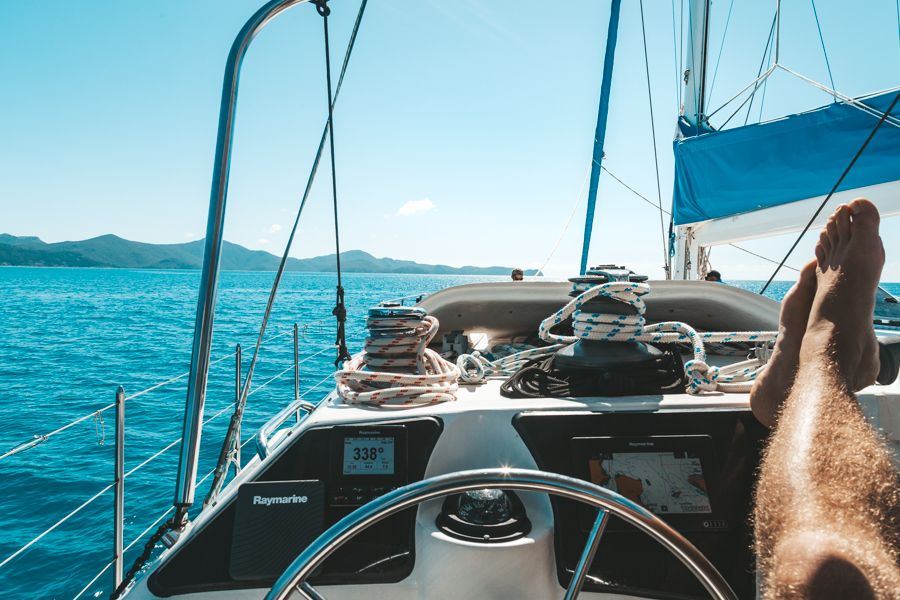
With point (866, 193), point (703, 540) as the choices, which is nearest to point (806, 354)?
point (703, 540)

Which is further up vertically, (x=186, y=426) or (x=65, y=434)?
(x=186, y=426)

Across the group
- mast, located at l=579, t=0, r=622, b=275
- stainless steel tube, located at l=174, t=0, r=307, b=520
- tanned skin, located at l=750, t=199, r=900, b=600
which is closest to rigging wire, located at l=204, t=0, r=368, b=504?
stainless steel tube, located at l=174, t=0, r=307, b=520

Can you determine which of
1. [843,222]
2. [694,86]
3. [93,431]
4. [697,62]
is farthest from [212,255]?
[93,431]

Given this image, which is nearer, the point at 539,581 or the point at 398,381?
the point at 539,581

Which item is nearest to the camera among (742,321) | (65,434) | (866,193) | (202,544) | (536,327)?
(202,544)

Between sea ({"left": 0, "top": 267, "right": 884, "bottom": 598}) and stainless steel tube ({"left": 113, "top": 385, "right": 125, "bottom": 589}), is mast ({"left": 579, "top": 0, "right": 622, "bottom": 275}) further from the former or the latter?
stainless steel tube ({"left": 113, "top": 385, "right": 125, "bottom": 589})

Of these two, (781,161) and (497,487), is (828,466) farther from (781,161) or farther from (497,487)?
(781,161)

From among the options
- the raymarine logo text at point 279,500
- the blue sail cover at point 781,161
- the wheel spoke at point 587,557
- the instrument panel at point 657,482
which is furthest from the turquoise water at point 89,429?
the blue sail cover at point 781,161

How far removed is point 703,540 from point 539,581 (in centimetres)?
43

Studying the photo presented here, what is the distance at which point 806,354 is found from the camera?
1297 mm

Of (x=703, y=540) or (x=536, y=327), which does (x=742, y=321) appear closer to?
(x=536, y=327)

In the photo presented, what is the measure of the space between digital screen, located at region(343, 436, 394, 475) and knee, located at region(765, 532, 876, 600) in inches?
36.4

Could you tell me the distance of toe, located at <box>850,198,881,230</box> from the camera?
1.63 meters

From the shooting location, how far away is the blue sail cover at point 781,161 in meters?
3.80
